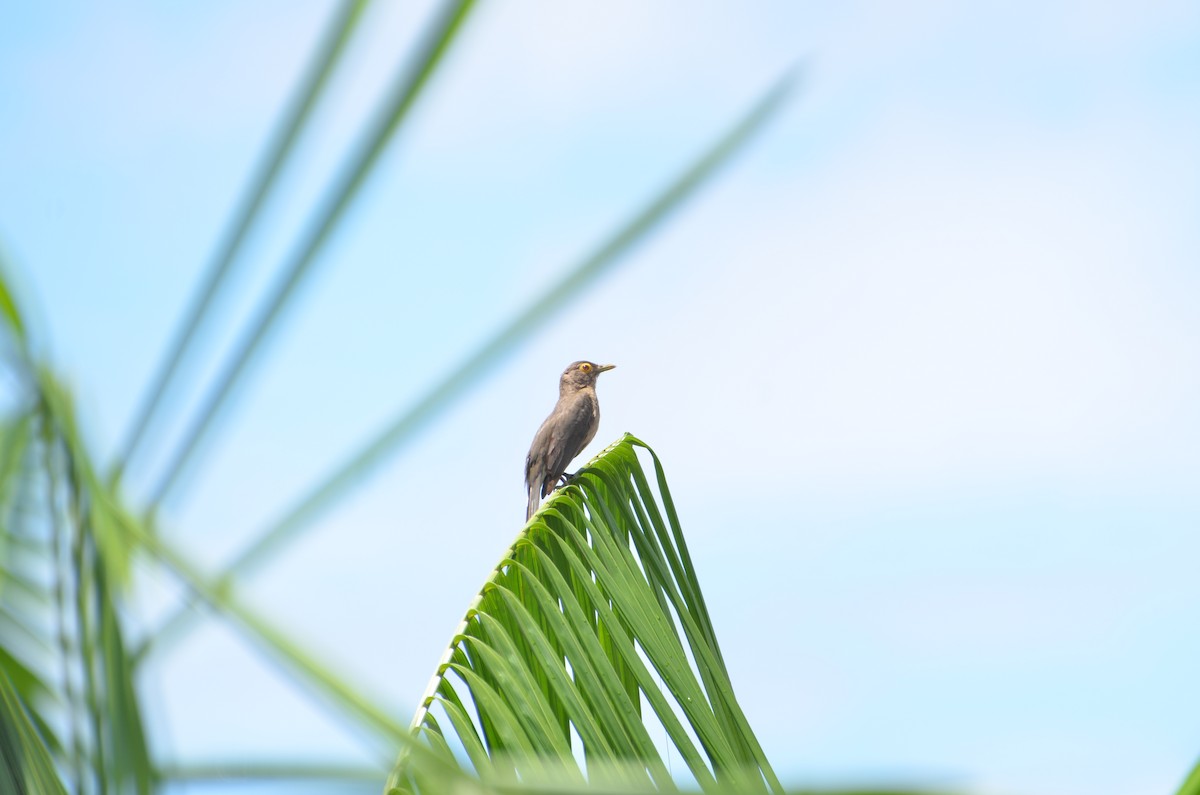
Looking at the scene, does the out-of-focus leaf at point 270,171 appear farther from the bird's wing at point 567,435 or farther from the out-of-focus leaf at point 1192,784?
the bird's wing at point 567,435

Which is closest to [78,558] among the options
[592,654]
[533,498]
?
[592,654]

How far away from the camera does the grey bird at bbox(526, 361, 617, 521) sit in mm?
8695

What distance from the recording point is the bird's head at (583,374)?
10023 mm

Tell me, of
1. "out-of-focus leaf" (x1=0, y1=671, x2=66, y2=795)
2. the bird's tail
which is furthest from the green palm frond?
the bird's tail

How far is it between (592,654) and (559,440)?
5951mm

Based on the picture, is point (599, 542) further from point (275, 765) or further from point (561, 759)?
point (275, 765)

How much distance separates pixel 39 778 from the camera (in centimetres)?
132

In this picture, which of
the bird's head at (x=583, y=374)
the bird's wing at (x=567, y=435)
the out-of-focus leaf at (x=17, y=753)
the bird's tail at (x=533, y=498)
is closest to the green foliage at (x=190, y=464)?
the out-of-focus leaf at (x=17, y=753)

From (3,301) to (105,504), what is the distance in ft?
0.68

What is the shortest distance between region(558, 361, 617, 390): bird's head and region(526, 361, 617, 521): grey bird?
36 centimetres

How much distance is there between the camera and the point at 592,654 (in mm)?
2861

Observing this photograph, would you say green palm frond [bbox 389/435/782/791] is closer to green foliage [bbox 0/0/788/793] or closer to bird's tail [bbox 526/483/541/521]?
green foliage [bbox 0/0/788/793]

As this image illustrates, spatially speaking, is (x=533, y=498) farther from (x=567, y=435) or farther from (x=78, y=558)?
(x=78, y=558)

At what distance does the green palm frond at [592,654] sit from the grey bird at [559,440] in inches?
179
